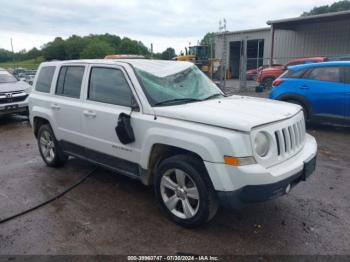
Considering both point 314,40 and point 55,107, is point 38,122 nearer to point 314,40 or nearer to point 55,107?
point 55,107

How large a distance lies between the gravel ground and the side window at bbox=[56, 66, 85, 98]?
1370mm

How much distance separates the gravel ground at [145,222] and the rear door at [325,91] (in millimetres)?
2647

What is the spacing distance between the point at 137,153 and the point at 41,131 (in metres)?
2.65

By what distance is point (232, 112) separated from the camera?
3422mm

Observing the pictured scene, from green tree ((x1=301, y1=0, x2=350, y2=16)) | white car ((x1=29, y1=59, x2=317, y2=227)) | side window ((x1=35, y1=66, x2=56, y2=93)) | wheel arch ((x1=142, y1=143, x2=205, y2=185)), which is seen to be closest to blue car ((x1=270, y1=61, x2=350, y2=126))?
white car ((x1=29, y1=59, x2=317, y2=227))

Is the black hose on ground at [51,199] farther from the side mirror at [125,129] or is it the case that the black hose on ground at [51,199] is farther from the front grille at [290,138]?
the front grille at [290,138]

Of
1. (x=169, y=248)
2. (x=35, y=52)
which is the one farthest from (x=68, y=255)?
(x=35, y=52)

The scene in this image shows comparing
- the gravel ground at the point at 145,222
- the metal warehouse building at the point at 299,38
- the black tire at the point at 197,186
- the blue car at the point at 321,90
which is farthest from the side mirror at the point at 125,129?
the metal warehouse building at the point at 299,38

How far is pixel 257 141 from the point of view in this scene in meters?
3.11

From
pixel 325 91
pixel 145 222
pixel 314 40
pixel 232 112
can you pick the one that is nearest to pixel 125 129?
pixel 145 222

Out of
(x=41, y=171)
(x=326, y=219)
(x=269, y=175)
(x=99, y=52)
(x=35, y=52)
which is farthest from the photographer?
(x=35, y=52)

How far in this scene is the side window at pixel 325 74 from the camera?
7.56 metres

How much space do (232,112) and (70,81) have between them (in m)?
2.79

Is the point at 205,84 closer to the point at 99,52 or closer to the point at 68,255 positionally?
the point at 68,255
